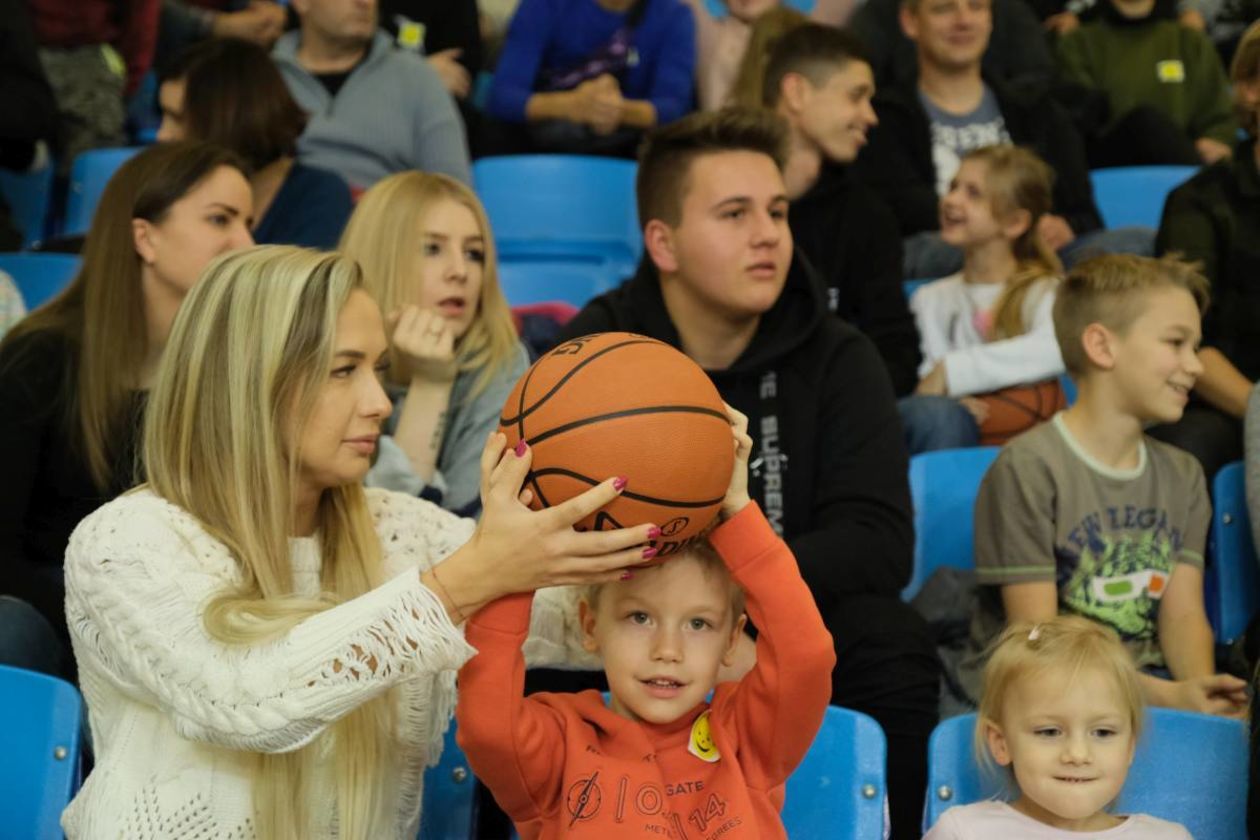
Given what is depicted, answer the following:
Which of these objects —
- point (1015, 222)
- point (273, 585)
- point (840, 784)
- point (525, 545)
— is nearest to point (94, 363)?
point (273, 585)

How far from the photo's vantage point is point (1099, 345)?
345 centimetres

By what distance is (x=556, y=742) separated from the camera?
2281 mm

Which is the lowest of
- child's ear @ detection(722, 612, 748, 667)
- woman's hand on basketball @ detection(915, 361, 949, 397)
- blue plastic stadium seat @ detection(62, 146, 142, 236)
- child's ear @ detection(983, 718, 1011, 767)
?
child's ear @ detection(983, 718, 1011, 767)

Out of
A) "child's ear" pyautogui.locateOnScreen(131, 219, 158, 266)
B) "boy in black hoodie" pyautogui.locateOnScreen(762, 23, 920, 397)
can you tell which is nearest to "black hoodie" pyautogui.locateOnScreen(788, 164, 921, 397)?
"boy in black hoodie" pyautogui.locateOnScreen(762, 23, 920, 397)

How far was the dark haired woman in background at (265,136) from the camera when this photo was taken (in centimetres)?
425

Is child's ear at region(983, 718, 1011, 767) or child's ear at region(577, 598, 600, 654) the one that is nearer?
child's ear at region(577, 598, 600, 654)

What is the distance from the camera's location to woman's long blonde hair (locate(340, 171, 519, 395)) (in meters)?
3.68

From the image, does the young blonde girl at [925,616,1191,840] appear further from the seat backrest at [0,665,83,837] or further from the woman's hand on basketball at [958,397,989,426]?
the woman's hand on basketball at [958,397,989,426]

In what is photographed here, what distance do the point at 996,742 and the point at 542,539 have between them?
95 cm

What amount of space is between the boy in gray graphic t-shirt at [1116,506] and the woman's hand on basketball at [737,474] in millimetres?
1090

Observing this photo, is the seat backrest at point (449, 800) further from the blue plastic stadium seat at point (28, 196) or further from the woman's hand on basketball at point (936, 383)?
the blue plastic stadium seat at point (28, 196)

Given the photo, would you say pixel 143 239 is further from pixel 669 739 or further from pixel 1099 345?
pixel 1099 345

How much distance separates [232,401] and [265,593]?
0.27 m

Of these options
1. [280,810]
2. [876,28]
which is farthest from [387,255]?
[876,28]
